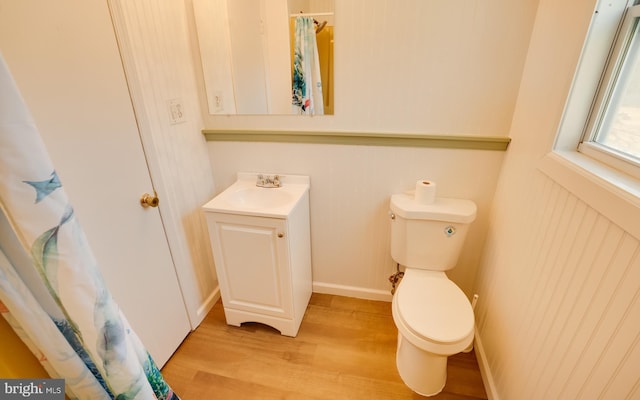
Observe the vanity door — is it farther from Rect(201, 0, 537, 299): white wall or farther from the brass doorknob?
Rect(201, 0, 537, 299): white wall

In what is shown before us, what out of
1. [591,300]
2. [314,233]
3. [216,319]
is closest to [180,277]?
[216,319]

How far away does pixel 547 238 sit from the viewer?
0.99m

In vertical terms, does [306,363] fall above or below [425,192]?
below

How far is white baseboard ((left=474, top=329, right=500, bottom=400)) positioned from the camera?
1.27 meters

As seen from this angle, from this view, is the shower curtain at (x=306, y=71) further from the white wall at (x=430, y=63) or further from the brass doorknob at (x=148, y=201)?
the brass doorknob at (x=148, y=201)

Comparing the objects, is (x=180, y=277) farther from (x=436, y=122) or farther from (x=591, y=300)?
(x=591, y=300)

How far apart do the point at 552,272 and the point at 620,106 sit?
0.57m

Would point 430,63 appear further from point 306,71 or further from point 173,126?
point 173,126

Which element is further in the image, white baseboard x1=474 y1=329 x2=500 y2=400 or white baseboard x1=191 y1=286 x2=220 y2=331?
white baseboard x1=191 y1=286 x2=220 y2=331

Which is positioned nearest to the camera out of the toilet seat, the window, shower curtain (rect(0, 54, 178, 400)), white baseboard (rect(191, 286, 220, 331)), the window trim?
shower curtain (rect(0, 54, 178, 400))

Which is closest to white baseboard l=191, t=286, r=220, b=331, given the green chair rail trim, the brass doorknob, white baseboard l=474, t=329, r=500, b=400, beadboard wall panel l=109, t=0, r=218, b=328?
beadboard wall panel l=109, t=0, r=218, b=328

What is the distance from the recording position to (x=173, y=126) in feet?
4.66

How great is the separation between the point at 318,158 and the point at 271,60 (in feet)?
1.99

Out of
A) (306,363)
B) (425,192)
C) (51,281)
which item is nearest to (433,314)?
(425,192)
